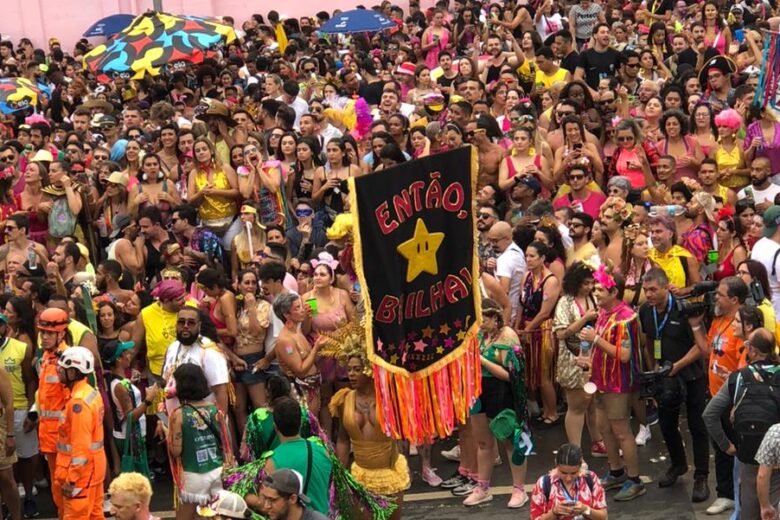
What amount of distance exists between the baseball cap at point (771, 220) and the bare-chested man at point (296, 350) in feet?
11.9

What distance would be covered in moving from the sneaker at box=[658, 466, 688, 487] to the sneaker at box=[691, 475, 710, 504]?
227mm

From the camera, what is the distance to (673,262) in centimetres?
1175

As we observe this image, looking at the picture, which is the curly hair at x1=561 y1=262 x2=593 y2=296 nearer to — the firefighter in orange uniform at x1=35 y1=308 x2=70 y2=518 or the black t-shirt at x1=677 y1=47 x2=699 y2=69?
the firefighter in orange uniform at x1=35 y1=308 x2=70 y2=518

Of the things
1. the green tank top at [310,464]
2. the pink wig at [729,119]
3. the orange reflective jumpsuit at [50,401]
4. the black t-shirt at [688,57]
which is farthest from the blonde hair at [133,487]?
the black t-shirt at [688,57]

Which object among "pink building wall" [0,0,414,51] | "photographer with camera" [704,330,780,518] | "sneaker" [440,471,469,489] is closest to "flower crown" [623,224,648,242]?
"sneaker" [440,471,469,489]

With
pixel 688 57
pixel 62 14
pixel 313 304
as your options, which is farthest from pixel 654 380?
pixel 62 14

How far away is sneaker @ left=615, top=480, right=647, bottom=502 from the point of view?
10.8 meters

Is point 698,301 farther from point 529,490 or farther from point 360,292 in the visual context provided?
point 360,292

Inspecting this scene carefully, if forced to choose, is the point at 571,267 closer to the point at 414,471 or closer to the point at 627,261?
the point at 627,261

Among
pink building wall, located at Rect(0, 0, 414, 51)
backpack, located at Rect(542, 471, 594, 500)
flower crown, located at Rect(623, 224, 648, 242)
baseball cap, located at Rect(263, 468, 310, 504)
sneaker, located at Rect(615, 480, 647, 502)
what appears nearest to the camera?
baseball cap, located at Rect(263, 468, 310, 504)

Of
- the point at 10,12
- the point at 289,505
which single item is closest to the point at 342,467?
the point at 289,505

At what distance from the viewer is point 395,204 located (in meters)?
8.16

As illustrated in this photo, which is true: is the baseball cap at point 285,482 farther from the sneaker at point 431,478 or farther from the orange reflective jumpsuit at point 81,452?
the sneaker at point 431,478

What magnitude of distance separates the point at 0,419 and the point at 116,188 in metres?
4.21
